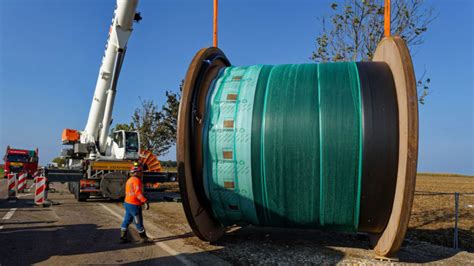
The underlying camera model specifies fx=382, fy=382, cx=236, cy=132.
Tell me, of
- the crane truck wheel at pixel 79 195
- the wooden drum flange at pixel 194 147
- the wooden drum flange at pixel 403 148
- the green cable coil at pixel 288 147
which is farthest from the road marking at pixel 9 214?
A: the wooden drum flange at pixel 403 148

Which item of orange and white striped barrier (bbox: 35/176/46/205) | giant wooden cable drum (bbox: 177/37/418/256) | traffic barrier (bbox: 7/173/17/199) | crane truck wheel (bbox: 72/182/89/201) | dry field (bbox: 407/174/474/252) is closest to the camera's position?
giant wooden cable drum (bbox: 177/37/418/256)

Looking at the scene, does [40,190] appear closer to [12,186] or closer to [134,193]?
[12,186]

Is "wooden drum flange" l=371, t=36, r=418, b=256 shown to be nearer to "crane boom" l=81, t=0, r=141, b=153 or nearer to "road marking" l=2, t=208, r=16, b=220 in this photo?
"road marking" l=2, t=208, r=16, b=220

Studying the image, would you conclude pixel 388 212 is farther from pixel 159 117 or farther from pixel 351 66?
pixel 159 117

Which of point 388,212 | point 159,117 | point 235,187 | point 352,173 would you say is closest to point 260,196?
point 235,187

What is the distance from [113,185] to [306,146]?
974cm

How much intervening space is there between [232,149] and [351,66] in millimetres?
2340

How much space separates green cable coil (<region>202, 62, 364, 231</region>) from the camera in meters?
5.57

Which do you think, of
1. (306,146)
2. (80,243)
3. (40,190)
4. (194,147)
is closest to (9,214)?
(40,190)

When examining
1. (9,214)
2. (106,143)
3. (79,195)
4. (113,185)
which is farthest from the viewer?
(106,143)

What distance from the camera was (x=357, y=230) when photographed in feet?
19.4

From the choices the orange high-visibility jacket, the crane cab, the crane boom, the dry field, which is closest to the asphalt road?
the orange high-visibility jacket

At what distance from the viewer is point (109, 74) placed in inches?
560

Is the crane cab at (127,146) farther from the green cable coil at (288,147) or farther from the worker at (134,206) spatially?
the green cable coil at (288,147)
